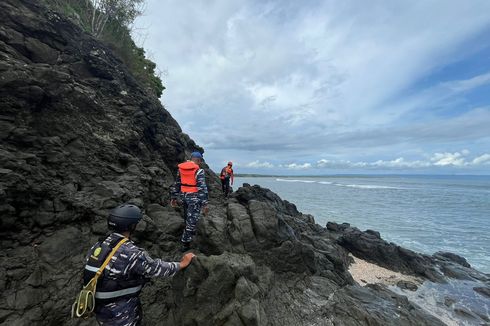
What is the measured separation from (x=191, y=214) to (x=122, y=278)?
15.5ft

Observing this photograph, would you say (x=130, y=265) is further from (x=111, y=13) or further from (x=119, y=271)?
(x=111, y=13)

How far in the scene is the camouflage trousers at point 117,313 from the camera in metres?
4.29

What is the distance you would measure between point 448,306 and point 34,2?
26530 mm

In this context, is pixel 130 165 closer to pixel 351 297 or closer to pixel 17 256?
pixel 17 256

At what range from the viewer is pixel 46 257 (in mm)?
7059

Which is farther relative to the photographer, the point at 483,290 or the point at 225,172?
the point at 225,172

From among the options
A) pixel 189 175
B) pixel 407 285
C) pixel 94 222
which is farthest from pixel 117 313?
pixel 407 285

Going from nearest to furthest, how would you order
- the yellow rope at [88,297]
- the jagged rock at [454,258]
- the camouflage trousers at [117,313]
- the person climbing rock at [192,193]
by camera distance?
the yellow rope at [88,297] < the camouflage trousers at [117,313] < the person climbing rock at [192,193] < the jagged rock at [454,258]

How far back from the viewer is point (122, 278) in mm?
4266

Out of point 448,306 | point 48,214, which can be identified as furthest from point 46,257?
point 448,306

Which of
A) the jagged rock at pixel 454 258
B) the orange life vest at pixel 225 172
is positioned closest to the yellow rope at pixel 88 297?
the orange life vest at pixel 225 172

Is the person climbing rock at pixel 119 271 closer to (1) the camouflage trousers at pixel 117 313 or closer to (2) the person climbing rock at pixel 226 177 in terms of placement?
(1) the camouflage trousers at pixel 117 313

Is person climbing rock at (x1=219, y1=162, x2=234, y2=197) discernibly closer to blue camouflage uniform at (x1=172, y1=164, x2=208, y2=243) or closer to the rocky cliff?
the rocky cliff

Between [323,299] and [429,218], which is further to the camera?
[429,218]
